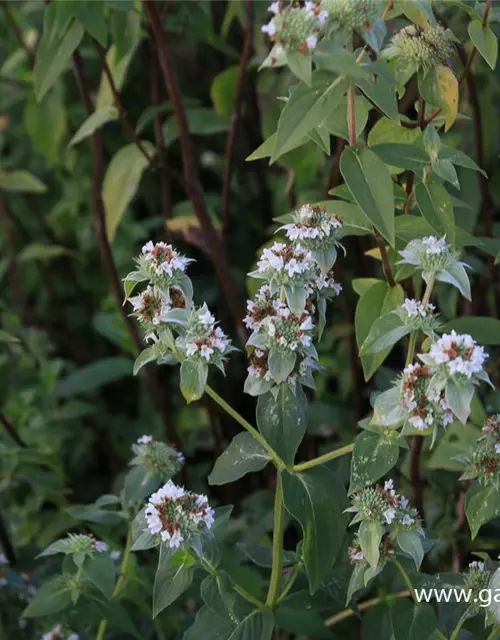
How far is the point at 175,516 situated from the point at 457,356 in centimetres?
25

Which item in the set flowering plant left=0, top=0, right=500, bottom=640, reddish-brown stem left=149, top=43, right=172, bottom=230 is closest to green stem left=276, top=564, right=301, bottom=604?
flowering plant left=0, top=0, right=500, bottom=640

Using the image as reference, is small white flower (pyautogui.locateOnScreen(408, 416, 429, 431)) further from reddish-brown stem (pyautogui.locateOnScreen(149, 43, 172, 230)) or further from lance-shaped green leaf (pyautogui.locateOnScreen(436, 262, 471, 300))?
reddish-brown stem (pyautogui.locateOnScreen(149, 43, 172, 230))

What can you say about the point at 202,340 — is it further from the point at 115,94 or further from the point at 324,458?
the point at 115,94

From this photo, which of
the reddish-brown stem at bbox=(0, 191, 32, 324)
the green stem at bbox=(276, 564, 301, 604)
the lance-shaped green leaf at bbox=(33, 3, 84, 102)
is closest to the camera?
the green stem at bbox=(276, 564, 301, 604)

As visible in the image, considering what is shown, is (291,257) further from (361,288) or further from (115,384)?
(115,384)

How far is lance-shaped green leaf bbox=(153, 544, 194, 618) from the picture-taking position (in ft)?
2.18

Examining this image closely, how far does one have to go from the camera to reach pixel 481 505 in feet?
2.15

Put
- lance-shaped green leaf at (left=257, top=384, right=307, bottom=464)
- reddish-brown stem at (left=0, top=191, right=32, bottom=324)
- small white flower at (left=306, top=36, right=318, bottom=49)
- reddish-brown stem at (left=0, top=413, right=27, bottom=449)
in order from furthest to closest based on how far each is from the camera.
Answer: reddish-brown stem at (left=0, top=191, right=32, bottom=324), reddish-brown stem at (left=0, top=413, right=27, bottom=449), lance-shaped green leaf at (left=257, top=384, right=307, bottom=464), small white flower at (left=306, top=36, right=318, bottom=49)

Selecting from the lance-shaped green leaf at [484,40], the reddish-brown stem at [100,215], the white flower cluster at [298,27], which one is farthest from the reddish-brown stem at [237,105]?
the white flower cluster at [298,27]

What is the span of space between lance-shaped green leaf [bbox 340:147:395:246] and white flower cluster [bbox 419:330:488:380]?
0.09m

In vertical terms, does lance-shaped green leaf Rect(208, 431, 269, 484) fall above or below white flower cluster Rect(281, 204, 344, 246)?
below

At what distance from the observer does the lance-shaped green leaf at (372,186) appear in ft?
1.98

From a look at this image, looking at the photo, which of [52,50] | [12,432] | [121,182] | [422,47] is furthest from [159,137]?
[422,47]

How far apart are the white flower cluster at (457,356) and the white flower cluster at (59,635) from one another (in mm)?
483
